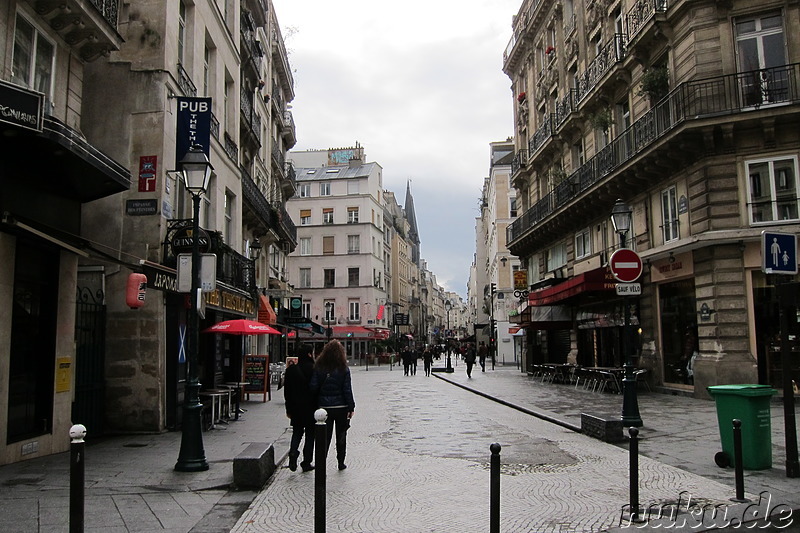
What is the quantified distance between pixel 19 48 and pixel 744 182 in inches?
665

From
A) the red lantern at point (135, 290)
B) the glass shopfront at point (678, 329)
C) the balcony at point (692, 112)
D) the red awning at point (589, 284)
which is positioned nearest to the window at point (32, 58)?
the red lantern at point (135, 290)

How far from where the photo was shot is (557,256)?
32.8 meters

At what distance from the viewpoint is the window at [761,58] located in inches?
689

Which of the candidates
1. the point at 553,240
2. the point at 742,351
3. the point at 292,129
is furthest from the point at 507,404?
the point at 292,129

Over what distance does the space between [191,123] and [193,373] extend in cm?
657

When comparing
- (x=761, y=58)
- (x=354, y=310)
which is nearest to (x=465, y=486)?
(x=761, y=58)

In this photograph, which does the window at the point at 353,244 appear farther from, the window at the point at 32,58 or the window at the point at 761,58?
the window at the point at 32,58

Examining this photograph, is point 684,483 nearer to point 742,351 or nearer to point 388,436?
point 388,436

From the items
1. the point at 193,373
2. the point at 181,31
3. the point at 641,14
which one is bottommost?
the point at 193,373

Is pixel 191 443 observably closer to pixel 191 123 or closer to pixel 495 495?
pixel 495 495

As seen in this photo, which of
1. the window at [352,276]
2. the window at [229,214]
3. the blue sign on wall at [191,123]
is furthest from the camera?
the window at [352,276]

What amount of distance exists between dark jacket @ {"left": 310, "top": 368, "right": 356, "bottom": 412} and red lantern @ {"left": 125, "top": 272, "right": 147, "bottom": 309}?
4053 mm

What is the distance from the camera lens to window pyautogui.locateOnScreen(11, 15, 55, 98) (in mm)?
9562

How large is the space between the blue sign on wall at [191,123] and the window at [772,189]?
1392 cm
